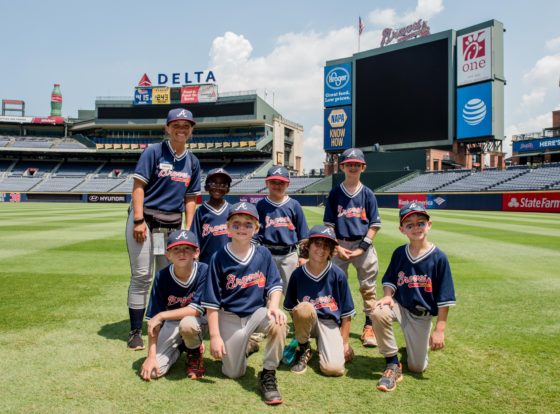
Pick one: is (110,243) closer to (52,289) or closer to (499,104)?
(52,289)

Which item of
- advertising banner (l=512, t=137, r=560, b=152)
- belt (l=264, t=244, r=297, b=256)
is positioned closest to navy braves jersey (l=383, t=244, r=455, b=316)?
belt (l=264, t=244, r=297, b=256)

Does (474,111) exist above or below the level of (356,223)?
above

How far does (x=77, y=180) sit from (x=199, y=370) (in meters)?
64.1

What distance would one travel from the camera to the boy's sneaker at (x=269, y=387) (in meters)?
2.91

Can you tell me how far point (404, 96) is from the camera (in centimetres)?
3662

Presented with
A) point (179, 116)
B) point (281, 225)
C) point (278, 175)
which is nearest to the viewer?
point (179, 116)

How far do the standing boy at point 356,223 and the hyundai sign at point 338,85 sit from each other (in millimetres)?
38017

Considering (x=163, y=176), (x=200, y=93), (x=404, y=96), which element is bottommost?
(x=163, y=176)

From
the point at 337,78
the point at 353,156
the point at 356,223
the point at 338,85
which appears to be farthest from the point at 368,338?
the point at 337,78

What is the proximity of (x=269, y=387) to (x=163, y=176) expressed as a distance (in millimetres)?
2377

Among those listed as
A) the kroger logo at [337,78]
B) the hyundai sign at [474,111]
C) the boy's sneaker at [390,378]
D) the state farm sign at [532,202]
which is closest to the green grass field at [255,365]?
the boy's sneaker at [390,378]

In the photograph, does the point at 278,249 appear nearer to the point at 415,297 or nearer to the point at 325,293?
the point at 325,293

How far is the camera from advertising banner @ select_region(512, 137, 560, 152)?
5742 cm

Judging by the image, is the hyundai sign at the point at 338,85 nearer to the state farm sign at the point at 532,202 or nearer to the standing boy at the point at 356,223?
the state farm sign at the point at 532,202
